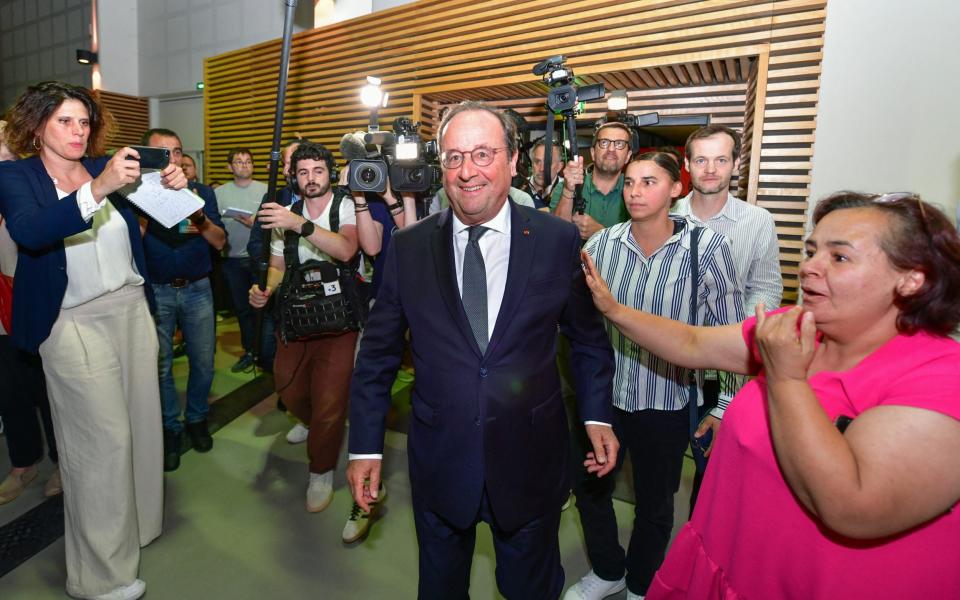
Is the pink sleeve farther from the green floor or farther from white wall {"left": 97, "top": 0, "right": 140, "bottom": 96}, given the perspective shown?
white wall {"left": 97, "top": 0, "right": 140, "bottom": 96}

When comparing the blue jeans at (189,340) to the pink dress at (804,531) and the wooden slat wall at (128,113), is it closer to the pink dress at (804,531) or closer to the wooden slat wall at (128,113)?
the pink dress at (804,531)

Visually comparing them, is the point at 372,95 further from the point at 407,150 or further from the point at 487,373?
the point at 487,373

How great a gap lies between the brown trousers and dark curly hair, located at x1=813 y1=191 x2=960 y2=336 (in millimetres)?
2522

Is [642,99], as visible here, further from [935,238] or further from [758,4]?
[935,238]

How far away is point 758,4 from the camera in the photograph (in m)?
3.93

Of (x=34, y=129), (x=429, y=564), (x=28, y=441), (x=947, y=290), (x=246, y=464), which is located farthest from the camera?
(x=246, y=464)

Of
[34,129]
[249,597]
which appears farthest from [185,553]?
[34,129]

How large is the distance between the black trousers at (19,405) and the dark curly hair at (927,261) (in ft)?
12.4

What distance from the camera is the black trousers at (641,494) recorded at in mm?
2100

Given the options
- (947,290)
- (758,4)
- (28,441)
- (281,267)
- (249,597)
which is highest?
(758,4)

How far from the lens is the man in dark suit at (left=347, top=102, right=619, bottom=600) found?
1.49 meters

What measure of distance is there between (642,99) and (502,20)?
1.61 meters

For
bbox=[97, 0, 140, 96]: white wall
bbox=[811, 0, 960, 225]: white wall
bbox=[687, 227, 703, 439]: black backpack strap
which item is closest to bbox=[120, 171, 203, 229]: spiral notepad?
bbox=[687, 227, 703, 439]: black backpack strap

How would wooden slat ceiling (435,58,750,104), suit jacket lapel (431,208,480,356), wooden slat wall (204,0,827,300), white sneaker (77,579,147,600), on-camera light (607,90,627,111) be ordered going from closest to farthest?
suit jacket lapel (431,208,480,356) < white sneaker (77,579,147,600) < on-camera light (607,90,627,111) < wooden slat wall (204,0,827,300) < wooden slat ceiling (435,58,750,104)
